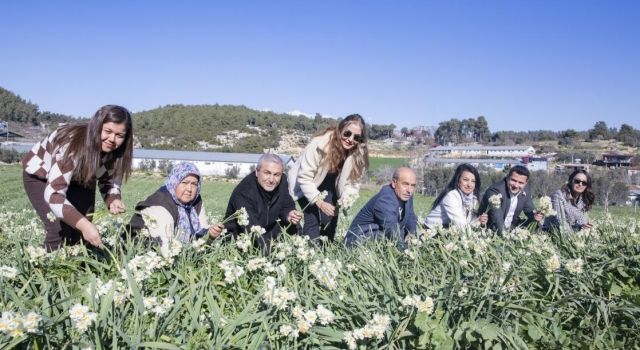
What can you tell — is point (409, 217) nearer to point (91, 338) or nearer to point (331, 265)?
point (331, 265)

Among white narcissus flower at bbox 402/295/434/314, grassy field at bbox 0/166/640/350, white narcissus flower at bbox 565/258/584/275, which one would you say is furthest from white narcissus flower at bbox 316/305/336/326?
white narcissus flower at bbox 565/258/584/275

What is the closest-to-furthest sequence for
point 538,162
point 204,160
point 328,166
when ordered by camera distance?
point 328,166 → point 538,162 → point 204,160

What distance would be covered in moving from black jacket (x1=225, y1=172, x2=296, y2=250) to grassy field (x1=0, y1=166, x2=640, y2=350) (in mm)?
1212

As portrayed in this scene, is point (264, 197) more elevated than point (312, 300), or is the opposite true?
point (264, 197)

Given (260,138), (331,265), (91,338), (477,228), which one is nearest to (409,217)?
(477,228)

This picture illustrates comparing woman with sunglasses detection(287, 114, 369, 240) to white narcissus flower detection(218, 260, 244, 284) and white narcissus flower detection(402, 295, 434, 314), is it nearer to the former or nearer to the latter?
white narcissus flower detection(218, 260, 244, 284)

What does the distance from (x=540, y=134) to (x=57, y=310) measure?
153911 millimetres

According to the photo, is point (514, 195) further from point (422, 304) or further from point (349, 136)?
point (422, 304)

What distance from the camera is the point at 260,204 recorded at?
188 inches

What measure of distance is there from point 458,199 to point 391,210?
1.21 m

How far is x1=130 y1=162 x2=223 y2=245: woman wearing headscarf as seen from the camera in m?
4.00

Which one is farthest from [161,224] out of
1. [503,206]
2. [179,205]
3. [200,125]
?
[200,125]

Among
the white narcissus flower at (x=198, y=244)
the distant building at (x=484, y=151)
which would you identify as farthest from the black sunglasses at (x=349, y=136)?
the distant building at (x=484, y=151)

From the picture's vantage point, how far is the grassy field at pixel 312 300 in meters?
2.15
